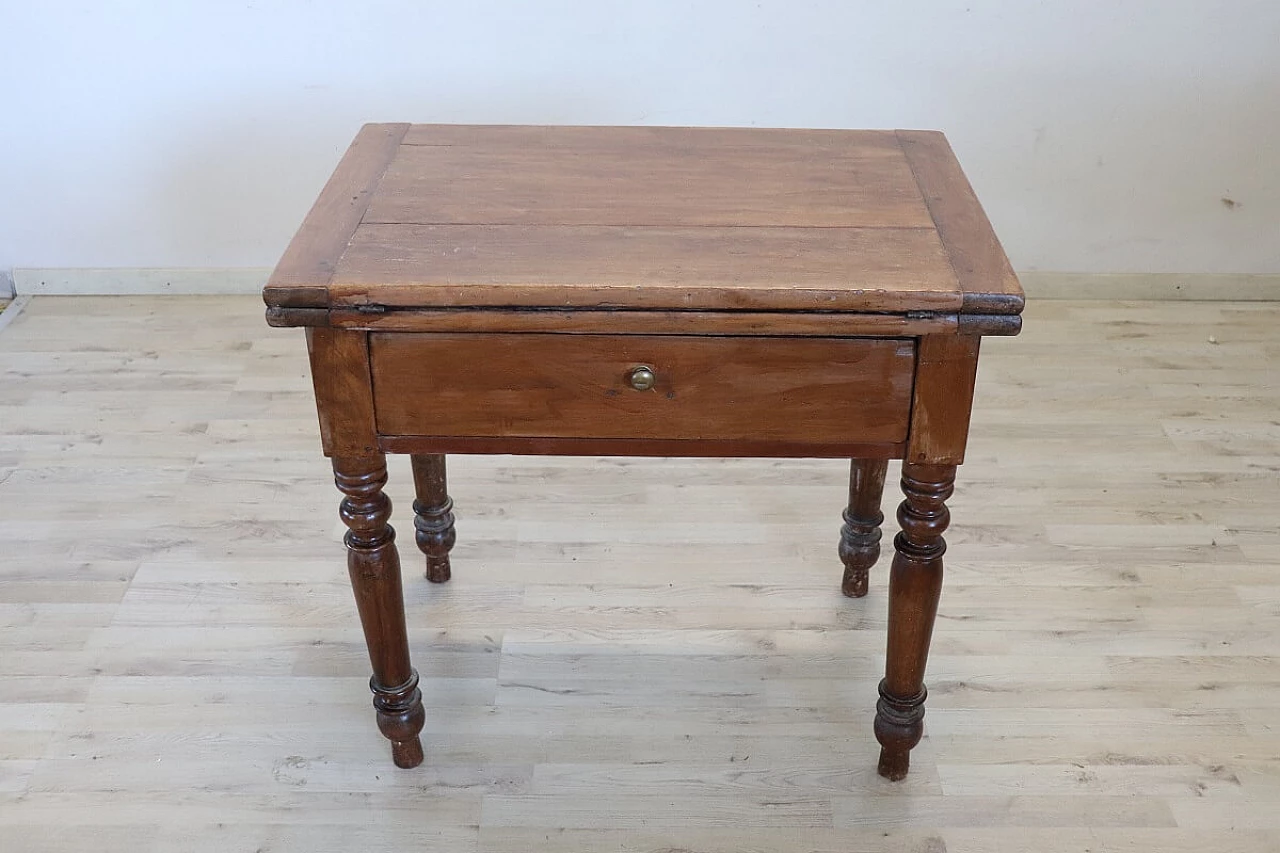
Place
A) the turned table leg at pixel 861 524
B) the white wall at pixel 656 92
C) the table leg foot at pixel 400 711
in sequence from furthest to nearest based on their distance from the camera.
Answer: the white wall at pixel 656 92, the turned table leg at pixel 861 524, the table leg foot at pixel 400 711

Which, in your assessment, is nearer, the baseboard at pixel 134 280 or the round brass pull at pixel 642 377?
the round brass pull at pixel 642 377

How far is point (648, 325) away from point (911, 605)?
1.71 feet

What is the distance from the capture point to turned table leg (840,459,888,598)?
1952mm

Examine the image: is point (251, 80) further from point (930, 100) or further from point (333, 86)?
point (930, 100)

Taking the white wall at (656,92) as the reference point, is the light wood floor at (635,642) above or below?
below

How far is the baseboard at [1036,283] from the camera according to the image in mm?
3092

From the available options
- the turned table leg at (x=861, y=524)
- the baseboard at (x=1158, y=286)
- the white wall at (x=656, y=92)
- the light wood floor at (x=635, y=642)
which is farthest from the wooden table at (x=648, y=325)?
the baseboard at (x=1158, y=286)

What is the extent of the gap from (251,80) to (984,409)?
1806 mm

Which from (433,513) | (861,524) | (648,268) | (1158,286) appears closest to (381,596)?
(433,513)

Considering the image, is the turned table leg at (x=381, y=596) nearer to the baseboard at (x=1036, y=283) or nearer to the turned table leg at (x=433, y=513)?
the turned table leg at (x=433, y=513)

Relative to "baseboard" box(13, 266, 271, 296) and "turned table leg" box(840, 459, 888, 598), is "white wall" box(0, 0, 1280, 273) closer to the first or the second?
"baseboard" box(13, 266, 271, 296)

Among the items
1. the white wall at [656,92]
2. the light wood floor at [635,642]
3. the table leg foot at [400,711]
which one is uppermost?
the white wall at [656,92]

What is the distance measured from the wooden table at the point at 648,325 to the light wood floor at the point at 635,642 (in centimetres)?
24

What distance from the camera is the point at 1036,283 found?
3.11 meters
